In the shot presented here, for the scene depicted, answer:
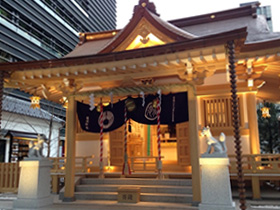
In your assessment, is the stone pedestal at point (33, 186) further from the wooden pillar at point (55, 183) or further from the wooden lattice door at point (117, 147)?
the wooden lattice door at point (117, 147)

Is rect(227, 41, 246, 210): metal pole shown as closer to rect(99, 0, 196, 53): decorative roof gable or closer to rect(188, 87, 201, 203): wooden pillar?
rect(188, 87, 201, 203): wooden pillar

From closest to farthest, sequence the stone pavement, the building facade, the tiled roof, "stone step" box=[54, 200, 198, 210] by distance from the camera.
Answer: "stone step" box=[54, 200, 198, 210] < the stone pavement < the tiled roof < the building facade

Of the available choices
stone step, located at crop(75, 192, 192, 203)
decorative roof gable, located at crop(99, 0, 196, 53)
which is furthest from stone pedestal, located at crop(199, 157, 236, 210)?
decorative roof gable, located at crop(99, 0, 196, 53)

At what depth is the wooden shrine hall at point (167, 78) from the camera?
8.06 metres

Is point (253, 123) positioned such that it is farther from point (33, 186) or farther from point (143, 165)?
point (33, 186)

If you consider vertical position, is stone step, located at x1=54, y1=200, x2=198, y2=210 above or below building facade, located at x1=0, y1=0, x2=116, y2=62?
below

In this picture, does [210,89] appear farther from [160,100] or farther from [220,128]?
[160,100]

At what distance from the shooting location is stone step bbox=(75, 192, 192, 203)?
8.47m

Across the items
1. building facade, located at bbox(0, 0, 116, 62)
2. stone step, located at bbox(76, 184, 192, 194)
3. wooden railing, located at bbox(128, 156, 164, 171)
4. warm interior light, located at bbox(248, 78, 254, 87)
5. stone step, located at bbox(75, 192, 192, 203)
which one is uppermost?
building facade, located at bbox(0, 0, 116, 62)

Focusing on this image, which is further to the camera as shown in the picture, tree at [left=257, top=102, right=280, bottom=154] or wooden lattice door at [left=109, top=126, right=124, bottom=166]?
tree at [left=257, top=102, right=280, bottom=154]

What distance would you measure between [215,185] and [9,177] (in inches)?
321

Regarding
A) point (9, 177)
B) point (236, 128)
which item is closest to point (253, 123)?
point (236, 128)

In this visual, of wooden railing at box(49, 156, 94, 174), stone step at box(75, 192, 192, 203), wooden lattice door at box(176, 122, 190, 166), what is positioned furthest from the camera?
wooden lattice door at box(176, 122, 190, 166)

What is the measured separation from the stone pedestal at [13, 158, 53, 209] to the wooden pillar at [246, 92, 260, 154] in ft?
26.2
